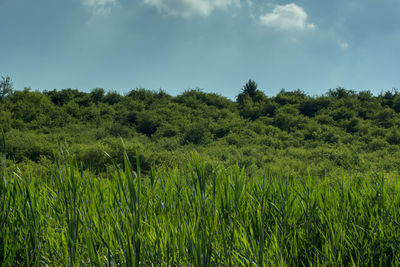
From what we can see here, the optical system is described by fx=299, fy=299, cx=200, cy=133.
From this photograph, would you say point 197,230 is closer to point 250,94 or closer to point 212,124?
point 212,124

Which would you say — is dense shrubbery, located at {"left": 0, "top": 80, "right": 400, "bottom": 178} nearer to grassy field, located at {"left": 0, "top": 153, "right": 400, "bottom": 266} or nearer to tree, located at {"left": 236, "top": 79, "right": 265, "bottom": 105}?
tree, located at {"left": 236, "top": 79, "right": 265, "bottom": 105}

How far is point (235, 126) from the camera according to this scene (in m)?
19.6

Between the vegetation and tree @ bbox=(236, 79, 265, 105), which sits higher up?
tree @ bbox=(236, 79, 265, 105)

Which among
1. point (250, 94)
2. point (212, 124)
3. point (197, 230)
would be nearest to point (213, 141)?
point (212, 124)

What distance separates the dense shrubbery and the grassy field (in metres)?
9.60

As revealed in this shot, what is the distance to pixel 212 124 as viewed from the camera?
19.7 m

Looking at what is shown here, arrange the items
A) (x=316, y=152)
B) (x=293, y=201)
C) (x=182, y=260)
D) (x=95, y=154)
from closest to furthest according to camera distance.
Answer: (x=182, y=260)
(x=293, y=201)
(x=95, y=154)
(x=316, y=152)

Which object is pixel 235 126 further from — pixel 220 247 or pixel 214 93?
pixel 220 247

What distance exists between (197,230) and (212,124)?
61.4 ft

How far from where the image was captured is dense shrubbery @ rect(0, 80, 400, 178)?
13570mm

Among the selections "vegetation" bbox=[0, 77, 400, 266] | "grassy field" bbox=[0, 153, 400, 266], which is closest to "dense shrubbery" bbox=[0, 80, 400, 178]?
"vegetation" bbox=[0, 77, 400, 266]

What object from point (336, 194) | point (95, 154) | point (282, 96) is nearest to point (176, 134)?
point (95, 154)

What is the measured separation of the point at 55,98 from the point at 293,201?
24.8m

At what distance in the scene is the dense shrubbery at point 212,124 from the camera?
13570mm
